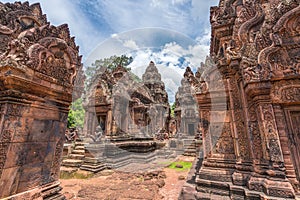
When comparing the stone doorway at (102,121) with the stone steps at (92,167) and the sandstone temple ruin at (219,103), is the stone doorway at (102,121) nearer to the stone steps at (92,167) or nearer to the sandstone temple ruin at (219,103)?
the stone steps at (92,167)

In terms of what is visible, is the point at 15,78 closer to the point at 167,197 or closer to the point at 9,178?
the point at 9,178

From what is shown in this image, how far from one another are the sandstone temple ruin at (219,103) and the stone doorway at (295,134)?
0.8 inches

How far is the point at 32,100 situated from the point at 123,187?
477 cm

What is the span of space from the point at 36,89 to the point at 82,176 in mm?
6126

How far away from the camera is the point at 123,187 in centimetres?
589

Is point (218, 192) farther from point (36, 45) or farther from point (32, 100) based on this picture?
point (36, 45)

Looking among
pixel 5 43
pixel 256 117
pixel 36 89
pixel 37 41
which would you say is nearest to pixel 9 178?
pixel 36 89

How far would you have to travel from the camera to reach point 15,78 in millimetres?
2510

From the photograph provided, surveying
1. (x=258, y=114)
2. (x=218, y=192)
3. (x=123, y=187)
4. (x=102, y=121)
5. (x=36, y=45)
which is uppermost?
(x=36, y=45)

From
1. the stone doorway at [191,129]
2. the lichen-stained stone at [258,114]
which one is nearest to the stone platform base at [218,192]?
the lichen-stained stone at [258,114]

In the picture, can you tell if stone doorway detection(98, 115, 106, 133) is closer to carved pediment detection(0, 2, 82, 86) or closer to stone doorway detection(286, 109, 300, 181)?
carved pediment detection(0, 2, 82, 86)

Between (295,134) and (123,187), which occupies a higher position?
(295,134)

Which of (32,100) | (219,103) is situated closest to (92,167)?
(32,100)

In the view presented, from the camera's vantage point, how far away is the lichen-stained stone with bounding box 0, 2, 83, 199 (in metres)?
2.53
